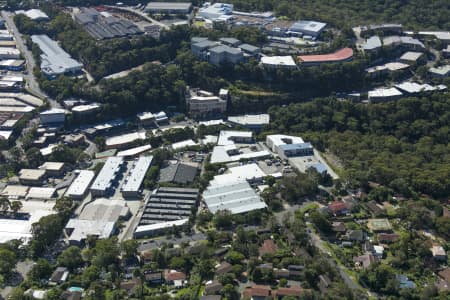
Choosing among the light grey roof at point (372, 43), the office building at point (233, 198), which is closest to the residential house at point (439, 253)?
the office building at point (233, 198)

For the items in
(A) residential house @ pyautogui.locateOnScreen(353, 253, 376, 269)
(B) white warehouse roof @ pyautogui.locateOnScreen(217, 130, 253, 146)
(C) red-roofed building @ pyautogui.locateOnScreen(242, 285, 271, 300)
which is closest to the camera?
(C) red-roofed building @ pyautogui.locateOnScreen(242, 285, 271, 300)

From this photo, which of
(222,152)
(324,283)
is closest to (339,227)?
(324,283)

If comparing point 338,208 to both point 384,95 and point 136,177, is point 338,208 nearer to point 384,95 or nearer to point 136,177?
point 136,177

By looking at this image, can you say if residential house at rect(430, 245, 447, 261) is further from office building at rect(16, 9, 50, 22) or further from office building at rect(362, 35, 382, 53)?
office building at rect(16, 9, 50, 22)

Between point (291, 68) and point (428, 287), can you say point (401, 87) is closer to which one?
A: point (291, 68)

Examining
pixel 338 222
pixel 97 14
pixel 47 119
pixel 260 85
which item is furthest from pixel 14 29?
pixel 338 222

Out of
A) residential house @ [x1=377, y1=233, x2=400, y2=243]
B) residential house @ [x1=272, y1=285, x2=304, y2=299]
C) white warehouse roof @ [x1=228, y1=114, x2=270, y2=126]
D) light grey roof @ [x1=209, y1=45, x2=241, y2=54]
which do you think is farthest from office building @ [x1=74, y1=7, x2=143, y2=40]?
residential house @ [x1=272, y1=285, x2=304, y2=299]

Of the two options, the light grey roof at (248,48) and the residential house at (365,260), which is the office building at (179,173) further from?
the light grey roof at (248,48)
